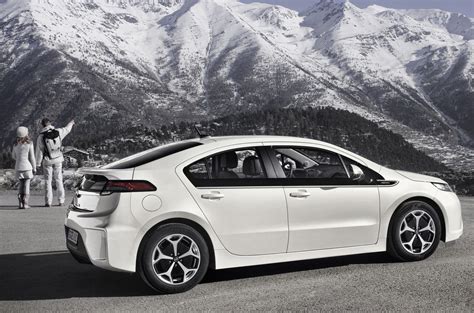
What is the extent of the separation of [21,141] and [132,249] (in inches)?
363

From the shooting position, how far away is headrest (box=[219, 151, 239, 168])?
6.44 metres

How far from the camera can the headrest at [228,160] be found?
21.1ft

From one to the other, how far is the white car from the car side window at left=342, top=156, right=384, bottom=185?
1cm

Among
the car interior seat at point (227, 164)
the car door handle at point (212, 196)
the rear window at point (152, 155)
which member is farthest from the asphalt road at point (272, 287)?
A: the rear window at point (152, 155)

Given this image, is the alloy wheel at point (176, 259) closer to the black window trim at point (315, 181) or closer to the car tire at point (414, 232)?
the black window trim at point (315, 181)

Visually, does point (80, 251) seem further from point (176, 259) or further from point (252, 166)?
point (252, 166)

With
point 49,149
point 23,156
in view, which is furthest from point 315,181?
point 23,156

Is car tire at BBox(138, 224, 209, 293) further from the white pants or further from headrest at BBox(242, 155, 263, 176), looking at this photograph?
the white pants

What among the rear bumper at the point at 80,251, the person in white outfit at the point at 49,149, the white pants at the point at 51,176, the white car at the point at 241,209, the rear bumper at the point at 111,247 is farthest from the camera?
the white pants at the point at 51,176

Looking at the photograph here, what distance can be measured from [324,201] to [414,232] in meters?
1.23

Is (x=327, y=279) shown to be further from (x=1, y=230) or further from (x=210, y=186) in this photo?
(x=1, y=230)

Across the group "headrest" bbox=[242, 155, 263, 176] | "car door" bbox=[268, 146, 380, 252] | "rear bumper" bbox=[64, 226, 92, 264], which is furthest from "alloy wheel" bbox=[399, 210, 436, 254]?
"rear bumper" bbox=[64, 226, 92, 264]

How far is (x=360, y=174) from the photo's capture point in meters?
6.94

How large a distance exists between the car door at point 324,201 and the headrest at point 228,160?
0.38 m
